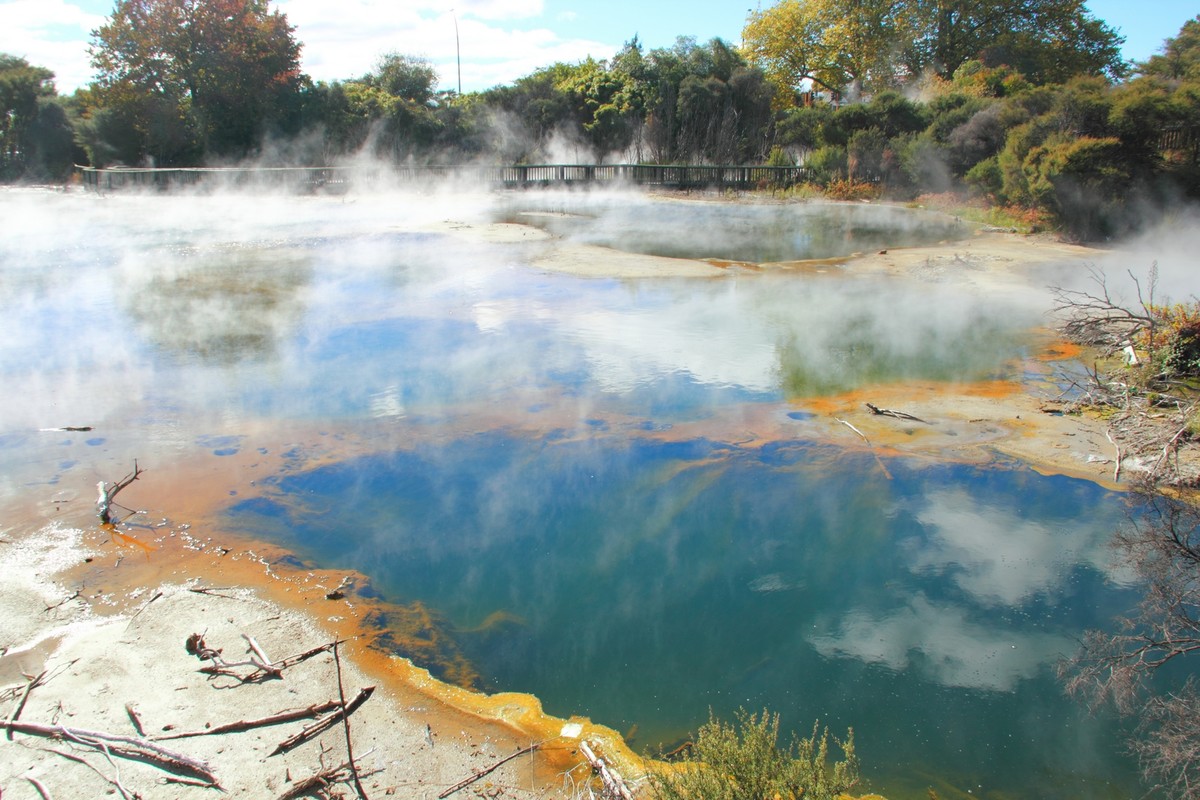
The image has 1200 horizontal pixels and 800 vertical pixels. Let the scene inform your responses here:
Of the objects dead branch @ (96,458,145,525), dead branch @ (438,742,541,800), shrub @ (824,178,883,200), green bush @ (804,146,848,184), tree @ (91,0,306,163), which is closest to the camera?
dead branch @ (438,742,541,800)

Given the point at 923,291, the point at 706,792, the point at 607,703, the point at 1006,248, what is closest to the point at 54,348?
the point at 607,703

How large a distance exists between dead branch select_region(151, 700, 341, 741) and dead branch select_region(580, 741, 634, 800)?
3.91 feet

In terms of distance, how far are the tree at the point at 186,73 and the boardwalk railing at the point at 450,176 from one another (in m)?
3.57

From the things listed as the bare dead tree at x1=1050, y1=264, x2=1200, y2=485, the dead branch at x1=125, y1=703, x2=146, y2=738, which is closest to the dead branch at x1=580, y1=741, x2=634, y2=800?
the dead branch at x1=125, y1=703, x2=146, y2=738

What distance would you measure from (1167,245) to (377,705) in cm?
1615

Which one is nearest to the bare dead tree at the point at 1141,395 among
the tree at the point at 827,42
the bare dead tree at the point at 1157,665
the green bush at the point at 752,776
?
the bare dead tree at the point at 1157,665

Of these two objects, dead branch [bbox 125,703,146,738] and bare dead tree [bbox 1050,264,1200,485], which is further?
bare dead tree [bbox 1050,264,1200,485]

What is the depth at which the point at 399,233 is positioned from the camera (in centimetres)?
1839

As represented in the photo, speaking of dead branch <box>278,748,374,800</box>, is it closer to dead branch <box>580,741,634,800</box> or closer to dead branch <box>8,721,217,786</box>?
dead branch <box>8,721,217,786</box>

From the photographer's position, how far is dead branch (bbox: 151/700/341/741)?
3482mm

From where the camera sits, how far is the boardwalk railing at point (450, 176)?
87.8ft

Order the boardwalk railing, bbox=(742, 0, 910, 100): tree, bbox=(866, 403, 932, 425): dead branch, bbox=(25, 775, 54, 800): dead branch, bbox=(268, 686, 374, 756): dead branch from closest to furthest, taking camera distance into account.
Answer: bbox=(25, 775, 54, 800): dead branch, bbox=(268, 686, 374, 756): dead branch, bbox=(866, 403, 932, 425): dead branch, the boardwalk railing, bbox=(742, 0, 910, 100): tree

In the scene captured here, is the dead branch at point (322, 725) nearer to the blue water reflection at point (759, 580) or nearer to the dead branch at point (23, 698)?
the blue water reflection at point (759, 580)

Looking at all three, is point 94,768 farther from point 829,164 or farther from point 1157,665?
point 829,164
